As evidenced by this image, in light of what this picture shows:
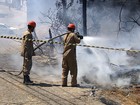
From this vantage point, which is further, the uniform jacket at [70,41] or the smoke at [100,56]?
the smoke at [100,56]

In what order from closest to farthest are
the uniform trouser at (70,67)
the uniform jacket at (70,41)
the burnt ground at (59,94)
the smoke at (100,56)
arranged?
the burnt ground at (59,94) < the uniform jacket at (70,41) < the uniform trouser at (70,67) < the smoke at (100,56)

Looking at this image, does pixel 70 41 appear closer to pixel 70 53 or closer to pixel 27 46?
pixel 70 53

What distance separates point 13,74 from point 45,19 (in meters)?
17.9

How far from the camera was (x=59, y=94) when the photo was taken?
709cm

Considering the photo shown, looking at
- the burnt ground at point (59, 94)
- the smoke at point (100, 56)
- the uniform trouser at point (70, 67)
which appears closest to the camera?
the burnt ground at point (59, 94)

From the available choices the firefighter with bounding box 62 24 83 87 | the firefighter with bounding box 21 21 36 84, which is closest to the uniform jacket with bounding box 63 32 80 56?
the firefighter with bounding box 62 24 83 87

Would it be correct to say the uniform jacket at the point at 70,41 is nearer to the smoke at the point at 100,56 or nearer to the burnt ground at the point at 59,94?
the burnt ground at the point at 59,94

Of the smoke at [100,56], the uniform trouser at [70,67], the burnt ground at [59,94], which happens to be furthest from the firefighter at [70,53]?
the smoke at [100,56]

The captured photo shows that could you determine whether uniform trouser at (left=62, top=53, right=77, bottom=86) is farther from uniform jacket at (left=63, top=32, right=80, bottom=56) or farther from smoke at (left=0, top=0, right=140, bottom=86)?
smoke at (left=0, top=0, right=140, bottom=86)

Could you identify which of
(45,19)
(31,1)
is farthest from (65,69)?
(31,1)

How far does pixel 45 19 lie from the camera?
26391 mm

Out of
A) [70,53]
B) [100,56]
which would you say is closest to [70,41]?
[70,53]

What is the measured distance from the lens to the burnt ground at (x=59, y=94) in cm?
652

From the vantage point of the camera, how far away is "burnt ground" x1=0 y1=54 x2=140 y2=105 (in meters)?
6.52
